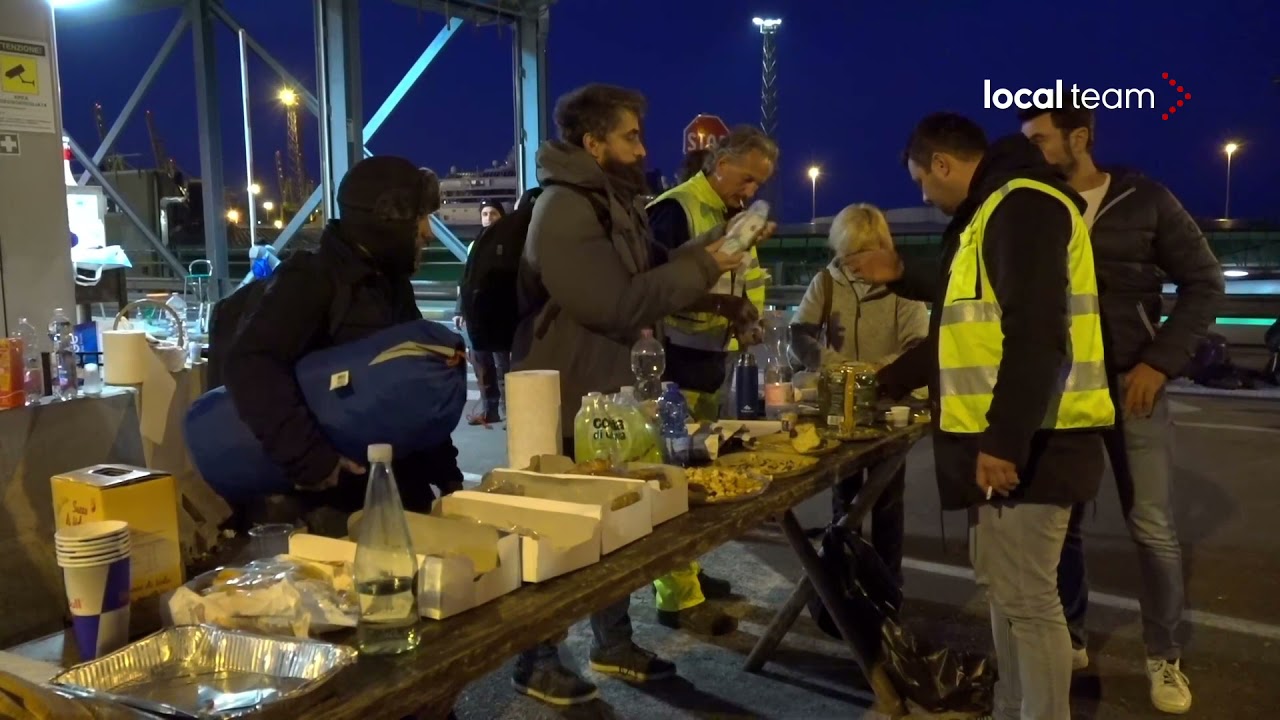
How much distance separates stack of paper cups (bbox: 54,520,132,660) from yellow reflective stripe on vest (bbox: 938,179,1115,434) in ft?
6.57

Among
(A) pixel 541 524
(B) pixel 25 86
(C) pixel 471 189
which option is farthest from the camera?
(C) pixel 471 189

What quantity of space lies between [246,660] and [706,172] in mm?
2887

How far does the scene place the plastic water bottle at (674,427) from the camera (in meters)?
2.81

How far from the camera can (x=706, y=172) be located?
13.1 feet

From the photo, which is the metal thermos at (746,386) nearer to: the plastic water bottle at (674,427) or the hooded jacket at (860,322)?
the hooded jacket at (860,322)

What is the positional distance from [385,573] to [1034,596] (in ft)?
5.93

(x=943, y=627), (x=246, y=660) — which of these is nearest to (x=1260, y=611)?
(x=943, y=627)

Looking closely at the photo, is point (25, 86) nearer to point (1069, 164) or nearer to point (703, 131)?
point (703, 131)

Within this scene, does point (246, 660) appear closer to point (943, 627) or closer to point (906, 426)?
point (906, 426)

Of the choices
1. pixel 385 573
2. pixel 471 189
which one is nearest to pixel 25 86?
pixel 385 573

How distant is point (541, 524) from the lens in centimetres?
204

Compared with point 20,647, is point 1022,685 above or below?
below

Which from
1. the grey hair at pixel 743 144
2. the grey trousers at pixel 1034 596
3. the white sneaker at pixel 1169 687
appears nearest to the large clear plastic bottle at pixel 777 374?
the grey hair at pixel 743 144

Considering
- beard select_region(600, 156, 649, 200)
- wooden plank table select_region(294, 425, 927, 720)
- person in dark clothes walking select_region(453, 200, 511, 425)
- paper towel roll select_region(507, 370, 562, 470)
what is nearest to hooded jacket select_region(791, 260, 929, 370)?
beard select_region(600, 156, 649, 200)
